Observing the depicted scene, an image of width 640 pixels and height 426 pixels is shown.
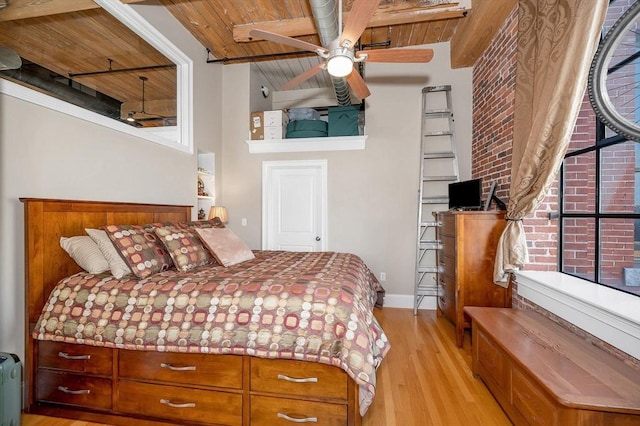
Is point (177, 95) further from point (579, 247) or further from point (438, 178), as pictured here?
point (579, 247)

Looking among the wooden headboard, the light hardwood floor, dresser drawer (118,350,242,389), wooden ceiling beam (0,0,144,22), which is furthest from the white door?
dresser drawer (118,350,242,389)

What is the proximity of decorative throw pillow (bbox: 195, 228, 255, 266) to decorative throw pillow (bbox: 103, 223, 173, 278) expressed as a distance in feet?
1.00

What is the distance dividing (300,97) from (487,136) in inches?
120

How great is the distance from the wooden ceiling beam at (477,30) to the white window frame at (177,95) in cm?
311

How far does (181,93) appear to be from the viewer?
3123 mm

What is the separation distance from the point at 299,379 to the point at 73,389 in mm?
1394

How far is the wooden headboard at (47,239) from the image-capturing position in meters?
1.62

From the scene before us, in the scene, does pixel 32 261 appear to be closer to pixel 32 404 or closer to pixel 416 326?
pixel 32 404

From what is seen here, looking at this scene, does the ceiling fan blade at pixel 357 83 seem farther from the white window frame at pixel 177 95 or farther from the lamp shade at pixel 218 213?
the lamp shade at pixel 218 213

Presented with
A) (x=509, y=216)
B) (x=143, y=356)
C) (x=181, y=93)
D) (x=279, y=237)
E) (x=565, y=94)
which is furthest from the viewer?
(x=279, y=237)

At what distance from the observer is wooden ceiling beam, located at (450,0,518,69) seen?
2.44 metres

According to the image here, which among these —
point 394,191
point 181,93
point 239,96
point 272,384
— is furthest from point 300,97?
point 272,384

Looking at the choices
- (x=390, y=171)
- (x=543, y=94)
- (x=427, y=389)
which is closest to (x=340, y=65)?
(x=543, y=94)

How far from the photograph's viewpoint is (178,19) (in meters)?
2.94
